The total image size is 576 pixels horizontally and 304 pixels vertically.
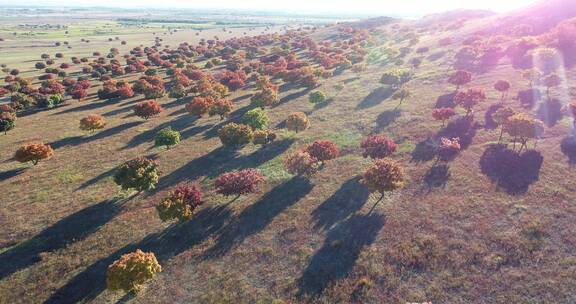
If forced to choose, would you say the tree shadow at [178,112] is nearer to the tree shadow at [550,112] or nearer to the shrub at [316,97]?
the shrub at [316,97]

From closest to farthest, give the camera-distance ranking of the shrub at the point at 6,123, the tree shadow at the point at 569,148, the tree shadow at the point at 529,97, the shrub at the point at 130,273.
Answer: the shrub at the point at 130,273 → the tree shadow at the point at 569,148 → the tree shadow at the point at 529,97 → the shrub at the point at 6,123

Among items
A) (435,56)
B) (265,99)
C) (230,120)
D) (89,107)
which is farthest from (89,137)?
(435,56)

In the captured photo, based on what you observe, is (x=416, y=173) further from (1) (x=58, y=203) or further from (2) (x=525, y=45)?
(2) (x=525, y=45)

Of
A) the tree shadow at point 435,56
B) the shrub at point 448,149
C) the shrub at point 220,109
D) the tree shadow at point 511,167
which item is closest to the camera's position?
the tree shadow at point 511,167

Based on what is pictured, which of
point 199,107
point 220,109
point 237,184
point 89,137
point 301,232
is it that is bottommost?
point 89,137

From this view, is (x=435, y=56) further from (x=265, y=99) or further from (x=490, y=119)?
(x=265, y=99)

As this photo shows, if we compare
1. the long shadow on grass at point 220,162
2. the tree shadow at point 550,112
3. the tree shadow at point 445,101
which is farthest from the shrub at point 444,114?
the long shadow on grass at point 220,162

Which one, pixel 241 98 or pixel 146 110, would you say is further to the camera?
pixel 241 98

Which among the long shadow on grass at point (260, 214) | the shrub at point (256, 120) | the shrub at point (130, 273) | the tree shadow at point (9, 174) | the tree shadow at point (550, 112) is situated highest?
the tree shadow at point (550, 112)
